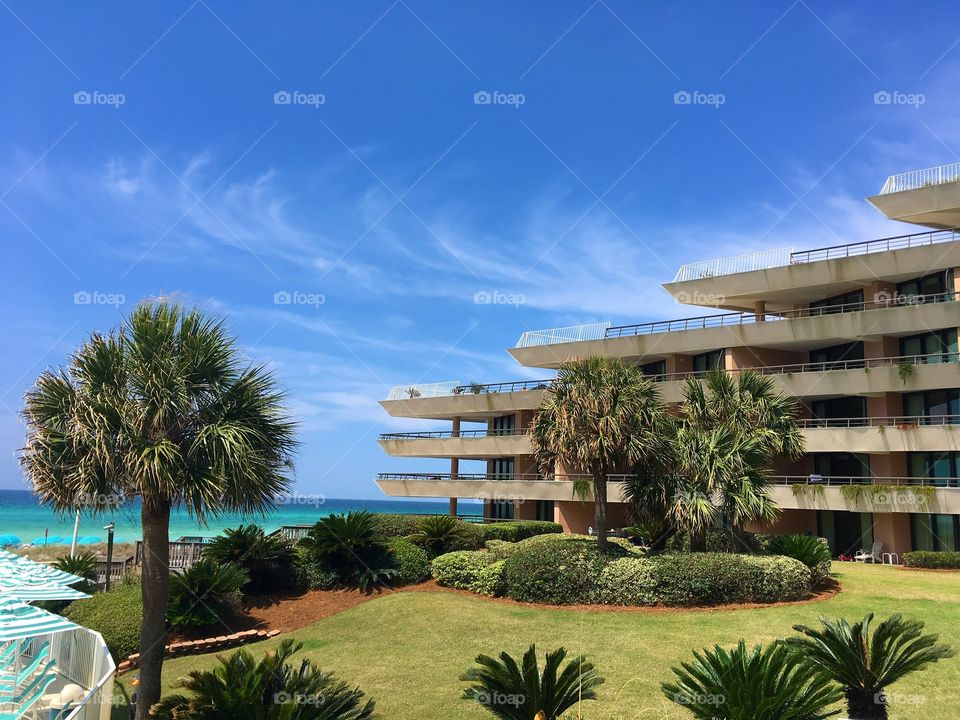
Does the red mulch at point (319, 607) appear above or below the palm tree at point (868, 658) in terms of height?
below

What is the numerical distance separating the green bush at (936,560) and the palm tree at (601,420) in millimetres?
12783

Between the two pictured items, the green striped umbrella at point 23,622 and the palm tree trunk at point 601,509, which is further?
the palm tree trunk at point 601,509

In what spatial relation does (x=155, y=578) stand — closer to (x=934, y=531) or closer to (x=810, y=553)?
(x=810, y=553)

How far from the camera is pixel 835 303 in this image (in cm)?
3762

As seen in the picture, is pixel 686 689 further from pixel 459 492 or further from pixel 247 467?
pixel 459 492

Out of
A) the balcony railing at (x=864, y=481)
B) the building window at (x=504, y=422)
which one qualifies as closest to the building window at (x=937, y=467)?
the balcony railing at (x=864, y=481)

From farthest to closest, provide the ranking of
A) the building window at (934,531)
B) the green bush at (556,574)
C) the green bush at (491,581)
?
the building window at (934,531), the green bush at (491,581), the green bush at (556,574)

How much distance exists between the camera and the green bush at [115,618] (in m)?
18.2

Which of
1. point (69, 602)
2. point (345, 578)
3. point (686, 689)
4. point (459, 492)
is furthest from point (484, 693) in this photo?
point (459, 492)

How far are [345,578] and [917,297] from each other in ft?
90.5

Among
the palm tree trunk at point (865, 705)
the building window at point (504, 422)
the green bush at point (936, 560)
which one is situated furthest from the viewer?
the building window at point (504, 422)

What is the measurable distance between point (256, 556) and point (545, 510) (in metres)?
25.0

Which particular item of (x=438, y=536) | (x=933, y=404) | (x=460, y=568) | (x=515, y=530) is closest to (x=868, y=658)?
(x=460, y=568)

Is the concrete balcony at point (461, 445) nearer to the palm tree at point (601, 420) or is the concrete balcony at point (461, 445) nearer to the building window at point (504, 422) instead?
the building window at point (504, 422)
